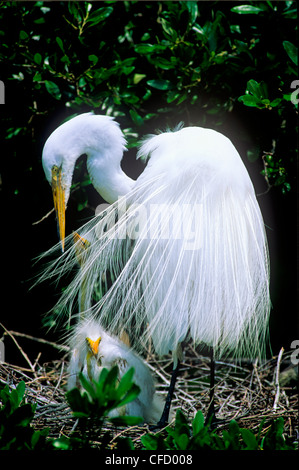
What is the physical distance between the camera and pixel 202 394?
1.88 meters

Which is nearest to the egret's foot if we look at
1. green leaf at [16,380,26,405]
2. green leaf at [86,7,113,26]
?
green leaf at [16,380,26,405]

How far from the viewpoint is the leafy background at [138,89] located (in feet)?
5.20

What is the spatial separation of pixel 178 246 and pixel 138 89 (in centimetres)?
80

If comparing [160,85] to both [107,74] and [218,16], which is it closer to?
[107,74]

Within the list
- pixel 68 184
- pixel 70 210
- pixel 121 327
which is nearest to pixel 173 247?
pixel 121 327

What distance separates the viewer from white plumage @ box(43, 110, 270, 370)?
1325 mm

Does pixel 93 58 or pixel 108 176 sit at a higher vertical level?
pixel 93 58

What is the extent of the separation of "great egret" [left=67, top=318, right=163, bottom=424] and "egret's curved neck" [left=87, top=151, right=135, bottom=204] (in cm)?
44

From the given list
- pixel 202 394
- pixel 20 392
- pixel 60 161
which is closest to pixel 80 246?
pixel 60 161

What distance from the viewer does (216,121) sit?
1833 millimetres

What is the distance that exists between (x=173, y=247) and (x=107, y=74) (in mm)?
717

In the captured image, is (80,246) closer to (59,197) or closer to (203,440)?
(59,197)

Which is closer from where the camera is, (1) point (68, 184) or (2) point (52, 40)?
(1) point (68, 184)

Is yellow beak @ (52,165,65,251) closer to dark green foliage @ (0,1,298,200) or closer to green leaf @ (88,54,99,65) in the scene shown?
dark green foliage @ (0,1,298,200)
